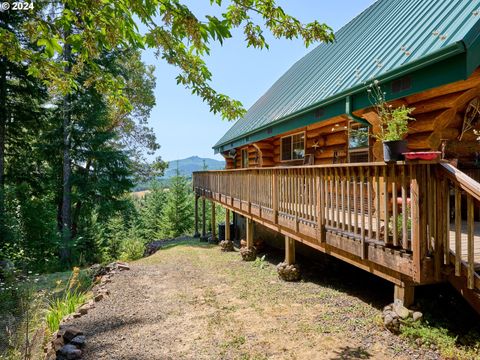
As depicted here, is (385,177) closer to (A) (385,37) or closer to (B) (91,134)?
(A) (385,37)

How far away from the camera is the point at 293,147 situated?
1047cm

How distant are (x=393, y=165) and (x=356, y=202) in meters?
0.78

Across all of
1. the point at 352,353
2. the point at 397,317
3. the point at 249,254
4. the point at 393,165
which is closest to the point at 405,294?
the point at 397,317

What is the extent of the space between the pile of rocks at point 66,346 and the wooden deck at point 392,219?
4237 millimetres

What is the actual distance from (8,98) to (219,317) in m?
16.8

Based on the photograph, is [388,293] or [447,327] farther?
[388,293]

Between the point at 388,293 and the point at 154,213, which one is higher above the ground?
the point at 388,293

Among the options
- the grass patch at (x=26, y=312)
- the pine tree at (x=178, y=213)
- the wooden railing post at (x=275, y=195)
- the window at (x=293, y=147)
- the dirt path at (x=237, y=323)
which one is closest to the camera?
the dirt path at (x=237, y=323)

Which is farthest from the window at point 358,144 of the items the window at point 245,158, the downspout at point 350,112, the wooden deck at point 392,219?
the window at point 245,158

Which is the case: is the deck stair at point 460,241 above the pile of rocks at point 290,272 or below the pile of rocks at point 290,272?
above

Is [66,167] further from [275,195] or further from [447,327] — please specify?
[447,327]

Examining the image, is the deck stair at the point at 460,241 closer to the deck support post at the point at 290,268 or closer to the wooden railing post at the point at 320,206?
the wooden railing post at the point at 320,206

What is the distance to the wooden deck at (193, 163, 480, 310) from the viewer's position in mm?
3188

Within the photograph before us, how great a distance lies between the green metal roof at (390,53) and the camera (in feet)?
12.6
